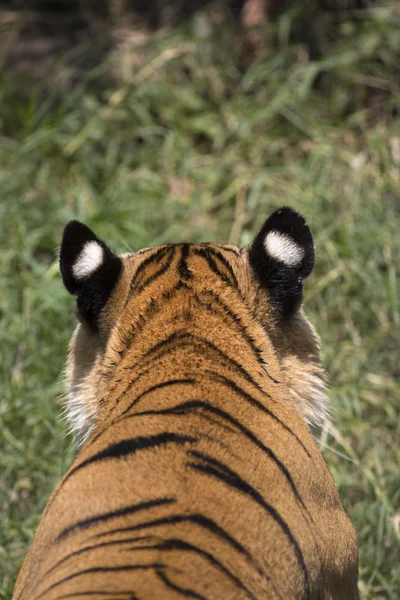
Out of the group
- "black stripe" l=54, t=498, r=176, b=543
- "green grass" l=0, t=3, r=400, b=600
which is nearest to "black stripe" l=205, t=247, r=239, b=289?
"black stripe" l=54, t=498, r=176, b=543

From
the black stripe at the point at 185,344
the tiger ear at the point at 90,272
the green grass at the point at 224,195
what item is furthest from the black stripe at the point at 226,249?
the green grass at the point at 224,195

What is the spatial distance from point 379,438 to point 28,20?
318 cm

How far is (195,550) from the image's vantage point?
1502 mm

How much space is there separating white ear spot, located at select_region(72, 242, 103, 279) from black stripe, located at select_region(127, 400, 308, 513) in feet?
1.54

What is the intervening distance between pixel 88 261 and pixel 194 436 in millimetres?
605

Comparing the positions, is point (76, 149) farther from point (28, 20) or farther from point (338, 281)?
point (338, 281)

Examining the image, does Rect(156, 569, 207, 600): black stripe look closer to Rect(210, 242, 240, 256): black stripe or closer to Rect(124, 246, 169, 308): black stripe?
Rect(124, 246, 169, 308): black stripe

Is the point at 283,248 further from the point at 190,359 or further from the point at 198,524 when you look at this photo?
the point at 198,524

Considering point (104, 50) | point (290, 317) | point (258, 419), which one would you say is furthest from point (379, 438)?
point (104, 50)

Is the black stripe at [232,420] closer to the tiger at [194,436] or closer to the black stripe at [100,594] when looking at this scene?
the tiger at [194,436]

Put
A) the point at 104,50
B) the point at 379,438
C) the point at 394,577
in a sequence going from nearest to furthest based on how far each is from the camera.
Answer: the point at 394,577 → the point at 379,438 → the point at 104,50

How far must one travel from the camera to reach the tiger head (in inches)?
80.6

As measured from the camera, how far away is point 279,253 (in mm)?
2148

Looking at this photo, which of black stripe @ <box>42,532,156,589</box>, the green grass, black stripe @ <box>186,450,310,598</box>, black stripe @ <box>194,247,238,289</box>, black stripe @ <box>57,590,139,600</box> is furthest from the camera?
the green grass
